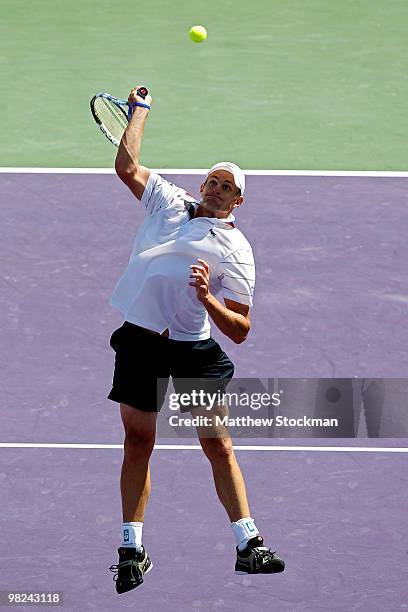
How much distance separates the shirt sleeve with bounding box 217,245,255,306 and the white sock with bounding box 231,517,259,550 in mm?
1335

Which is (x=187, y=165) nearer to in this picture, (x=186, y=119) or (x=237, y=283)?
(x=186, y=119)

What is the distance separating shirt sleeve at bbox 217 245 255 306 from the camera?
27.7 ft

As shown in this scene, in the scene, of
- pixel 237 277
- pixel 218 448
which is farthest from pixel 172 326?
pixel 218 448

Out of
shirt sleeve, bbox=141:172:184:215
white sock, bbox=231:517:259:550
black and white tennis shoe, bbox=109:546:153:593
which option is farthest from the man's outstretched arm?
black and white tennis shoe, bbox=109:546:153:593

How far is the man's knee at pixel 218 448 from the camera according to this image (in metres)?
A: 8.66

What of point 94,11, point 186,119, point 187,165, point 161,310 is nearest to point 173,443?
point 161,310

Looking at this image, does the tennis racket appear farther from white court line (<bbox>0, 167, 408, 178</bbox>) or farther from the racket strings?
white court line (<bbox>0, 167, 408, 178</bbox>)

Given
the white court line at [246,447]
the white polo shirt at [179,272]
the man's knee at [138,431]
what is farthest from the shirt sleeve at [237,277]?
the white court line at [246,447]

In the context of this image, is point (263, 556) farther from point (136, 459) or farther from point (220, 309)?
point (220, 309)

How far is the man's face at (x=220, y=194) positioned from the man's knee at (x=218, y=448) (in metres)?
1.34

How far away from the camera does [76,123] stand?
665 inches

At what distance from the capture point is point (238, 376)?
450 inches

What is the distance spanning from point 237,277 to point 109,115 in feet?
6.39

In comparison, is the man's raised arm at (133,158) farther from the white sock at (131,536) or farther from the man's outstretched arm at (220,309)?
the white sock at (131,536)
